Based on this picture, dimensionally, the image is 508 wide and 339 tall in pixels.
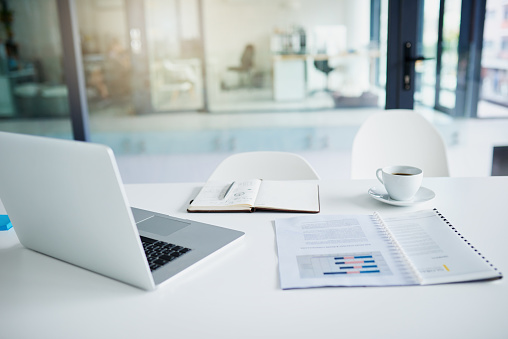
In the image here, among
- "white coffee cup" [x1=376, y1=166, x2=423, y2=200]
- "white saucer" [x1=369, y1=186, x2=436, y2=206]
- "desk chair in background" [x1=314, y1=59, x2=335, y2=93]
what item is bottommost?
"white saucer" [x1=369, y1=186, x2=436, y2=206]

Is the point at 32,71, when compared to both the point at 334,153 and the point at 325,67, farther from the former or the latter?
the point at 334,153

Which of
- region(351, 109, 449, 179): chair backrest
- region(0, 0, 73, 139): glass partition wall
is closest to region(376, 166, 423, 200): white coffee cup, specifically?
region(351, 109, 449, 179): chair backrest

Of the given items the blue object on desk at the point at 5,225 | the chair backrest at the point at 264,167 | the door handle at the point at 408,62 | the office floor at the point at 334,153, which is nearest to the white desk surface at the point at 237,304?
the blue object on desk at the point at 5,225

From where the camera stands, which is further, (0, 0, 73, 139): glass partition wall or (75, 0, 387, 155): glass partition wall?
(0, 0, 73, 139): glass partition wall

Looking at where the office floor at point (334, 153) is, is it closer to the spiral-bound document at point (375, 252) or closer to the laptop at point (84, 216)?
the spiral-bound document at point (375, 252)

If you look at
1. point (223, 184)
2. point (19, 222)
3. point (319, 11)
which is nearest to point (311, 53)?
point (319, 11)

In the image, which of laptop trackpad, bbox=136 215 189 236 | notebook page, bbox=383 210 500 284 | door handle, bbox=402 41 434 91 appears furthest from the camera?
door handle, bbox=402 41 434 91

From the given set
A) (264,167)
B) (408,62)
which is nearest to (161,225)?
(264,167)

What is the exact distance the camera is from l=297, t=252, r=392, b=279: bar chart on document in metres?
0.97

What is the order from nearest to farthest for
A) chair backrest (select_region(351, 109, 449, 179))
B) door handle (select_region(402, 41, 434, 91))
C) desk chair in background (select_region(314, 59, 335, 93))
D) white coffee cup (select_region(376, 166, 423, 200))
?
white coffee cup (select_region(376, 166, 423, 200))
chair backrest (select_region(351, 109, 449, 179))
door handle (select_region(402, 41, 434, 91))
desk chair in background (select_region(314, 59, 335, 93))

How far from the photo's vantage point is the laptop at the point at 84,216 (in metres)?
0.87

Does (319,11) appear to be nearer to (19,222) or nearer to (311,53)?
(311,53)

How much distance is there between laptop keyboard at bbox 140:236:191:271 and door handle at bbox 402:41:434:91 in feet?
7.83

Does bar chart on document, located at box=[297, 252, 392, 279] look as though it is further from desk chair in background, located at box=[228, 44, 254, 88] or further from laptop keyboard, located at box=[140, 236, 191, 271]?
desk chair in background, located at box=[228, 44, 254, 88]
